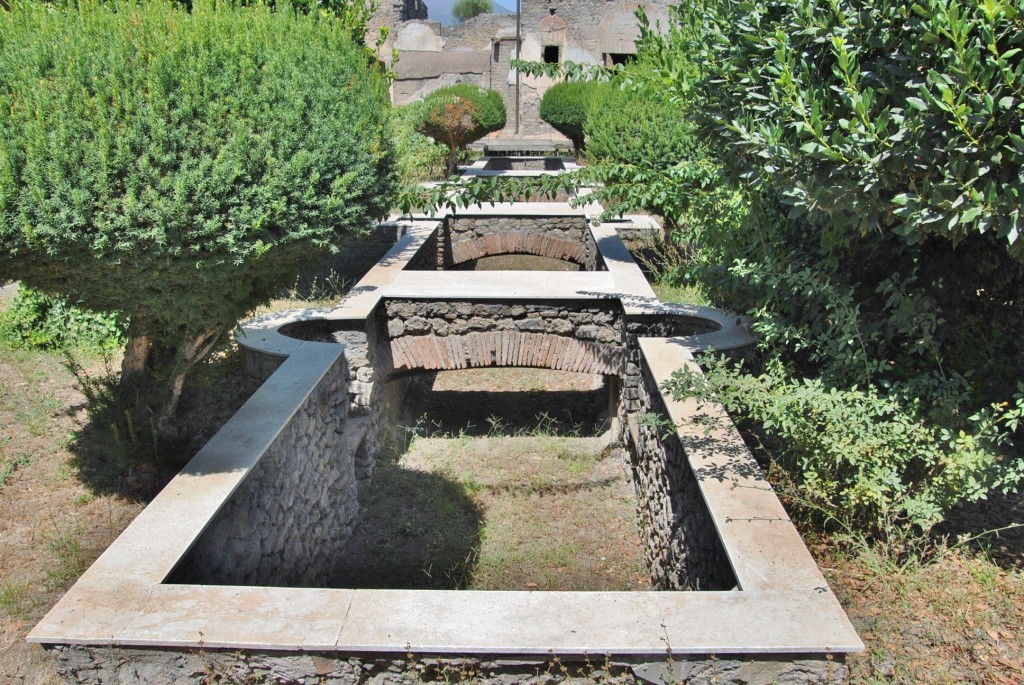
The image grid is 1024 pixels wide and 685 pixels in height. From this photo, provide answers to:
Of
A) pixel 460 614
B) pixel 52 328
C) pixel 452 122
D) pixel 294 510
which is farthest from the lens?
pixel 452 122

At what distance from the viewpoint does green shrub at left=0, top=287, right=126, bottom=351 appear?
6.32 meters

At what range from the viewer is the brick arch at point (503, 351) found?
6.98 m

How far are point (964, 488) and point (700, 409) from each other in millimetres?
1338

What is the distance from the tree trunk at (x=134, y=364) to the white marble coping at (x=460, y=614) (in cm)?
150

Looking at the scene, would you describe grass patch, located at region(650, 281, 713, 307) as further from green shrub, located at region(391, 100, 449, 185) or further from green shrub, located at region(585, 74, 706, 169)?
green shrub, located at region(391, 100, 449, 185)

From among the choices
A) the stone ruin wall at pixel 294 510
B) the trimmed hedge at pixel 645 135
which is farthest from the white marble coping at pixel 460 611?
the trimmed hedge at pixel 645 135

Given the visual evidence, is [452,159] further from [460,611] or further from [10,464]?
[460,611]

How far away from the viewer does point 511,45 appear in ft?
99.0

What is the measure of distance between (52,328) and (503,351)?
11.5ft

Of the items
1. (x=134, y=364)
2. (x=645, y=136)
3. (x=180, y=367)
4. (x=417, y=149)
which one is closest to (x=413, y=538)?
(x=180, y=367)

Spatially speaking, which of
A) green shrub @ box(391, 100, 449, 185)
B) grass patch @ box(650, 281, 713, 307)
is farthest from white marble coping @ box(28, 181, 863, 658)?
green shrub @ box(391, 100, 449, 185)

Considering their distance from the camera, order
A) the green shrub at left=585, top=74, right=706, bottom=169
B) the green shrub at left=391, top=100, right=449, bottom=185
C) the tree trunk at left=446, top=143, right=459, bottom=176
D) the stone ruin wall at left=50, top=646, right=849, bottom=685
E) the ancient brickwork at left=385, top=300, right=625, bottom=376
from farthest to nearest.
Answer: the tree trunk at left=446, top=143, right=459, bottom=176, the green shrub at left=391, top=100, right=449, bottom=185, the green shrub at left=585, top=74, right=706, bottom=169, the ancient brickwork at left=385, top=300, right=625, bottom=376, the stone ruin wall at left=50, top=646, right=849, bottom=685

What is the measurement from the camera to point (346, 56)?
4.70 m

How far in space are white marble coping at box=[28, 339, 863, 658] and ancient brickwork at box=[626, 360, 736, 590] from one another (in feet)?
1.00
